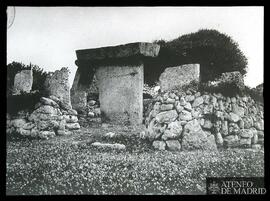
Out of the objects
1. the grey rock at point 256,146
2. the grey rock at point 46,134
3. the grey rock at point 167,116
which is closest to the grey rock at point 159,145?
the grey rock at point 167,116

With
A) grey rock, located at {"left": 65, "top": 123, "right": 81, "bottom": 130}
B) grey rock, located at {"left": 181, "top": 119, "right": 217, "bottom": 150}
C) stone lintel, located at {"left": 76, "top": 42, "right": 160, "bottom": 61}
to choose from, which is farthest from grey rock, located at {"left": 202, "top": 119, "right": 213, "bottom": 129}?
grey rock, located at {"left": 65, "top": 123, "right": 81, "bottom": 130}

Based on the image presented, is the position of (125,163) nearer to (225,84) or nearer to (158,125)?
(158,125)

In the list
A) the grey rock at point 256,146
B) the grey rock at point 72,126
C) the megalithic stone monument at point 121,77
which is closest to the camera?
the grey rock at point 256,146

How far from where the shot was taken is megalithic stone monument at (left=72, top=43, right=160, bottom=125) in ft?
32.6

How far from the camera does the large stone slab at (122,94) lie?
993 cm

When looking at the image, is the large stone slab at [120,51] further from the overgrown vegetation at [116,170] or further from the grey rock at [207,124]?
the overgrown vegetation at [116,170]

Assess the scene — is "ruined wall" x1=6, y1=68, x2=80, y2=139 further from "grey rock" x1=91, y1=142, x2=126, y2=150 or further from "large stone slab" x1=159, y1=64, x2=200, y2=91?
"large stone slab" x1=159, y1=64, x2=200, y2=91

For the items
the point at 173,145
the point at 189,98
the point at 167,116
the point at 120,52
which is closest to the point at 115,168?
the point at 173,145

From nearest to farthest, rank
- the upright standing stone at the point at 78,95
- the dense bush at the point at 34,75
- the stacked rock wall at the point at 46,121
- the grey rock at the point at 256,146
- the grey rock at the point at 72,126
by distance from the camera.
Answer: the grey rock at the point at 256,146, the stacked rock wall at the point at 46,121, the dense bush at the point at 34,75, the grey rock at the point at 72,126, the upright standing stone at the point at 78,95

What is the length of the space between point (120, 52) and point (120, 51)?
0.08ft

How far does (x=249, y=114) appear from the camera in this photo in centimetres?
880

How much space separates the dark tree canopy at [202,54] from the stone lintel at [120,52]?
0.38m

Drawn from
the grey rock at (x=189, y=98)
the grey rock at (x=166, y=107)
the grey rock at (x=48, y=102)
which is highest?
the grey rock at (x=189, y=98)

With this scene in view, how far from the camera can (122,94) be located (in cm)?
999
